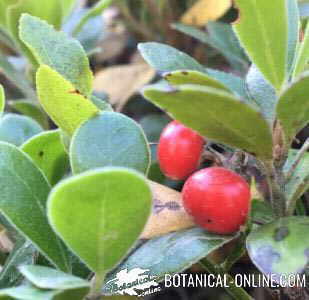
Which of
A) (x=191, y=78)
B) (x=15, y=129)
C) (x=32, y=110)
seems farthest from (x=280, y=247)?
(x=32, y=110)

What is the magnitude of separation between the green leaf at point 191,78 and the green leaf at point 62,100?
10 centimetres

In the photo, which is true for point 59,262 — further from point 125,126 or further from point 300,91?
point 300,91

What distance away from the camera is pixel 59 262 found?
74cm

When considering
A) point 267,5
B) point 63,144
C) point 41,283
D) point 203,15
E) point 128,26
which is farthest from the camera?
point 128,26

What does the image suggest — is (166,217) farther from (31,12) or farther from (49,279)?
(31,12)

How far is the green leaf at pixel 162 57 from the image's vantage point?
0.83 meters

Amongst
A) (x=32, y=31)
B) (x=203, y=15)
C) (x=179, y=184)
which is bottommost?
(x=179, y=184)

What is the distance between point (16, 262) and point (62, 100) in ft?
0.75

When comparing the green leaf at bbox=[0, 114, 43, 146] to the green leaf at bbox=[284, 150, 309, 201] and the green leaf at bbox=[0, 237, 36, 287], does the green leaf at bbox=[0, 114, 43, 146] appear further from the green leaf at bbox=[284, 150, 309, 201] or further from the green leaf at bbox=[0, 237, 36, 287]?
the green leaf at bbox=[284, 150, 309, 201]

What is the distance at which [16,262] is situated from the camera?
804 mm

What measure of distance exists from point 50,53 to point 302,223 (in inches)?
15.0

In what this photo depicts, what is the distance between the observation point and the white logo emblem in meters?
0.76

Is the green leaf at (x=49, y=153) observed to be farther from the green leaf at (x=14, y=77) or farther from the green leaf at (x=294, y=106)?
the green leaf at (x=14, y=77)

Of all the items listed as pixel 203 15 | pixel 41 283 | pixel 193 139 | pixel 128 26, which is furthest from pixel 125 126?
pixel 128 26
